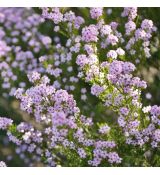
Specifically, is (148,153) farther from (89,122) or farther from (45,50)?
(45,50)

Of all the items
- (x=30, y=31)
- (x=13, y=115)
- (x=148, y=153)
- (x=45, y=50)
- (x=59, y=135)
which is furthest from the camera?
(x=30, y=31)

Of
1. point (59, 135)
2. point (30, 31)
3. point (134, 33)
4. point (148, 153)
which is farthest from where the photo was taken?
point (30, 31)

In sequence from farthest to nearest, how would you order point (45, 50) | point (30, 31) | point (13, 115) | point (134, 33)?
point (30, 31) → point (45, 50) → point (13, 115) → point (134, 33)

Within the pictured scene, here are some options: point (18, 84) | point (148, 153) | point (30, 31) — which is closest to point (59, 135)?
point (148, 153)

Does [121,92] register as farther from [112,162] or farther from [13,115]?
[13,115]

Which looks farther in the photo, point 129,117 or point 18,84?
point 18,84

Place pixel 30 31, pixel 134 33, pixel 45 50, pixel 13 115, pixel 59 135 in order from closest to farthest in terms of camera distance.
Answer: pixel 59 135 < pixel 134 33 < pixel 13 115 < pixel 45 50 < pixel 30 31
